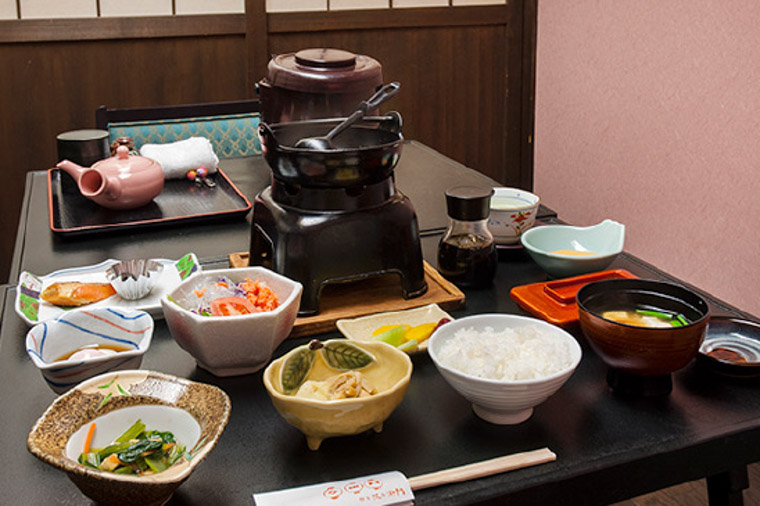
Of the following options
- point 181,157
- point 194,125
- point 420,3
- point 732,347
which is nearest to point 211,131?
point 194,125

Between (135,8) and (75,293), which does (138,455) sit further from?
(135,8)

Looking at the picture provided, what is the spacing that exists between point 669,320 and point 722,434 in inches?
7.6

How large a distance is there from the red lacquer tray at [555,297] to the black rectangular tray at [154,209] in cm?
83

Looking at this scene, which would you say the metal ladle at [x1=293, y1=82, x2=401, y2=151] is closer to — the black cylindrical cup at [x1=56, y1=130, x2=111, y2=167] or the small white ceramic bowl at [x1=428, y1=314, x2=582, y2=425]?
the small white ceramic bowl at [x1=428, y1=314, x2=582, y2=425]

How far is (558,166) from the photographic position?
4086mm

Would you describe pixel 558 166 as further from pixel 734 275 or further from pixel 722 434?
pixel 722 434

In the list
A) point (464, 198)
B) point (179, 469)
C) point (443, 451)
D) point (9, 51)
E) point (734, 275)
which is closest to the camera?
point (179, 469)

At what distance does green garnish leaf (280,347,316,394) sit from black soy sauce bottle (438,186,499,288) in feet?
1.49

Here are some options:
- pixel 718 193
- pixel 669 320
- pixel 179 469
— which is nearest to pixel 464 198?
pixel 669 320

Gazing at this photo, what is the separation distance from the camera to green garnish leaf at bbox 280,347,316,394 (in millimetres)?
1002

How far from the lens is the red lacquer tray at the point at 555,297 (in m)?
1.24

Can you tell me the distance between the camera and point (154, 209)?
6.43 ft

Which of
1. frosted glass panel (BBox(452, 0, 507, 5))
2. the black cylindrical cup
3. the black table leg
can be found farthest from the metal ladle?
frosted glass panel (BBox(452, 0, 507, 5))

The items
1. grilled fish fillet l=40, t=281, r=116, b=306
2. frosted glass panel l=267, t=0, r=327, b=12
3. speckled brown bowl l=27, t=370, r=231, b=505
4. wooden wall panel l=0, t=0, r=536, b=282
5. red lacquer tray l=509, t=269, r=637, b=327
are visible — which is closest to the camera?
speckled brown bowl l=27, t=370, r=231, b=505
